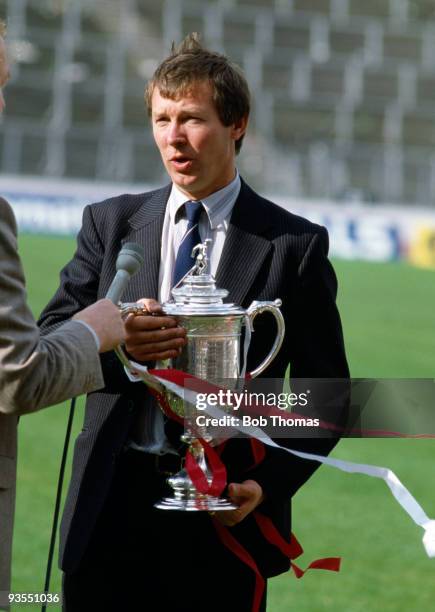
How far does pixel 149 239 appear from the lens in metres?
2.67

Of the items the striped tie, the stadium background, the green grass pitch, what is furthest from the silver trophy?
the stadium background

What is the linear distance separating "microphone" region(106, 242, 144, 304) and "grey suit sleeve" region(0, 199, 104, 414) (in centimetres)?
18

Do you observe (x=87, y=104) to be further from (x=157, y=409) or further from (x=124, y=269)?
(x=124, y=269)

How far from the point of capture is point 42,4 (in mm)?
23375

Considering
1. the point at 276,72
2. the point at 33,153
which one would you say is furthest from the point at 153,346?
the point at 276,72

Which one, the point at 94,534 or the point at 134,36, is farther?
the point at 134,36

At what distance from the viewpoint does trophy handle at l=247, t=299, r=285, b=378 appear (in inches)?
93.4

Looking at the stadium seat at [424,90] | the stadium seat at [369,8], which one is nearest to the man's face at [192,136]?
the stadium seat at [424,90]

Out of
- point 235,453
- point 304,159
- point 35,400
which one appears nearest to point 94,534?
point 235,453

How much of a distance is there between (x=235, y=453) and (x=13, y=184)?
17.8 meters

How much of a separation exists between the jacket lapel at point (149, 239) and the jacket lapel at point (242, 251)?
0.48 ft

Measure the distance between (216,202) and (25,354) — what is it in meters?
0.83

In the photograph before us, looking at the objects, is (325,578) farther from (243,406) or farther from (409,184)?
(409,184)

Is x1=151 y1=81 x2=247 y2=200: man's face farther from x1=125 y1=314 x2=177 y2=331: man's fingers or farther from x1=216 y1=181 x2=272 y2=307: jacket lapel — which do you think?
x1=125 y1=314 x2=177 y2=331: man's fingers
